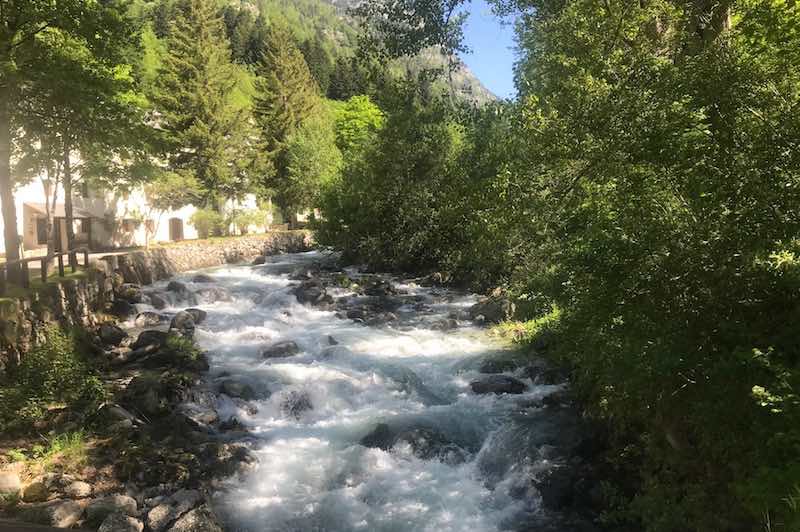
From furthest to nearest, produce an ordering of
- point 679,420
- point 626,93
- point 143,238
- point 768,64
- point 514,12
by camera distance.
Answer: point 143,238 → point 514,12 → point 626,93 → point 679,420 → point 768,64

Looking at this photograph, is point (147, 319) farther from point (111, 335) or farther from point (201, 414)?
point (201, 414)

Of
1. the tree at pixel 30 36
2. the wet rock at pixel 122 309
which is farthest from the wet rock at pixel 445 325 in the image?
the tree at pixel 30 36

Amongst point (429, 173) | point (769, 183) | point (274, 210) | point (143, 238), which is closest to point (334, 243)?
point (429, 173)

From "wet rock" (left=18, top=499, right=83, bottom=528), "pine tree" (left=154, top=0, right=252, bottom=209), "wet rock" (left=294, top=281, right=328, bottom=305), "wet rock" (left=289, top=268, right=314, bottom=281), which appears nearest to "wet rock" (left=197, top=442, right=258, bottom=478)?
"wet rock" (left=18, top=499, right=83, bottom=528)

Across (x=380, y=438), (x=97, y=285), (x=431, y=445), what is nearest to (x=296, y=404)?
(x=380, y=438)

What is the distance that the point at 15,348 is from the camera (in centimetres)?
1093

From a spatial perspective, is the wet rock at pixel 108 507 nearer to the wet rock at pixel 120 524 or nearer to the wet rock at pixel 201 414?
the wet rock at pixel 120 524

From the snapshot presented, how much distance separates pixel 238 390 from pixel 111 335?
566 centimetres

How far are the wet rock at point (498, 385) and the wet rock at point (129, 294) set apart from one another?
12947 mm

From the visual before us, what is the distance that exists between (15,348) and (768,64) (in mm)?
13275

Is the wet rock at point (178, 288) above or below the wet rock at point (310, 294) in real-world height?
above

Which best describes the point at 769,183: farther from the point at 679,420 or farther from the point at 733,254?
the point at 679,420

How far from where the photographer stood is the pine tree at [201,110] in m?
35.9

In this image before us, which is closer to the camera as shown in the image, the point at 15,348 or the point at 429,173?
the point at 15,348
